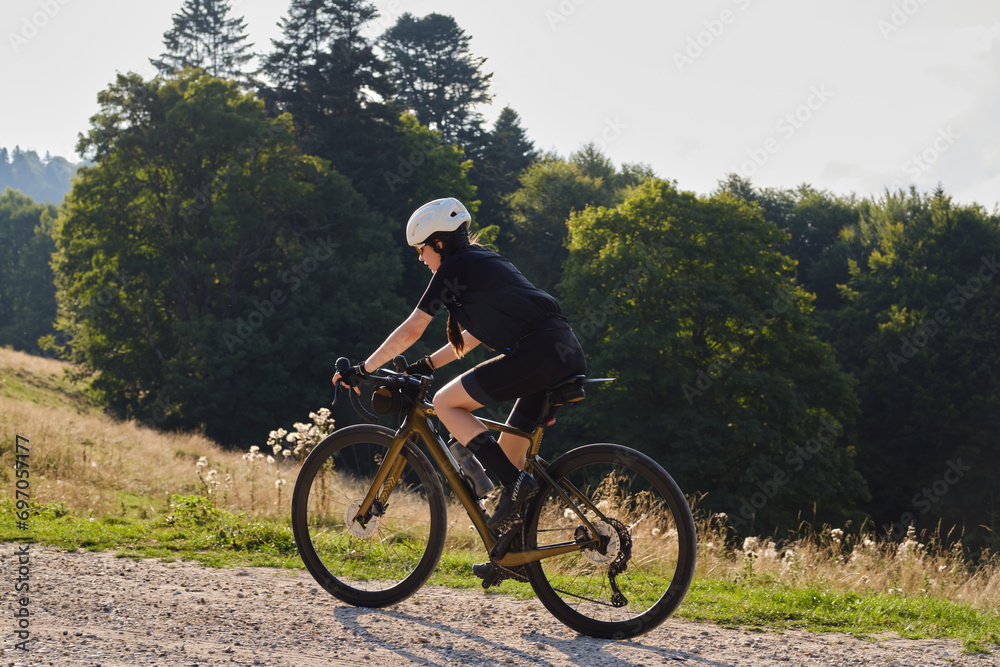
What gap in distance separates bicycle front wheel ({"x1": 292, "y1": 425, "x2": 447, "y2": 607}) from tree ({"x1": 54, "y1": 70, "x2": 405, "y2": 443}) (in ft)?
78.2

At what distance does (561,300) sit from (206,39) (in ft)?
111

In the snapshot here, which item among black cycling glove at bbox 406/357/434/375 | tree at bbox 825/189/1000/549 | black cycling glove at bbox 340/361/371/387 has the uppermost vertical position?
tree at bbox 825/189/1000/549

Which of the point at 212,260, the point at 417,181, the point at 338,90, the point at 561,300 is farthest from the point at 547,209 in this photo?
the point at 212,260

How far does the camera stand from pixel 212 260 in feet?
96.7

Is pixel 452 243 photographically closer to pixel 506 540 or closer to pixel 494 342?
pixel 494 342

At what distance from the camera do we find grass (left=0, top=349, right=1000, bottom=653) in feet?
14.9

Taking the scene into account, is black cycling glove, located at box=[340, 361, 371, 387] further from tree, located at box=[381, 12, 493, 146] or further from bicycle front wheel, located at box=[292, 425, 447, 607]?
tree, located at box=[381, 12, 493, 146]

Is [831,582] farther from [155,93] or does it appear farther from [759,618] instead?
[155,93]

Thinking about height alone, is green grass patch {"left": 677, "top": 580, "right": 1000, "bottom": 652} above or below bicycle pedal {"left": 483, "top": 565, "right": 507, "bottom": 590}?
above

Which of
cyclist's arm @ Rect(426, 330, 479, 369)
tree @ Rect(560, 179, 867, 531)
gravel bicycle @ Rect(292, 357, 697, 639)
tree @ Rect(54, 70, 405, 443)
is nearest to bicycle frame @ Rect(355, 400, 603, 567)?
gravel bicycle @ Rect(292, 357, 697, 639)

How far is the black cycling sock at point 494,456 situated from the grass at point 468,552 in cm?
127

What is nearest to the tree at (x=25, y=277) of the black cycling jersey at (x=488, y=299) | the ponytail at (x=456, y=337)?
the ponytail at (x=456, y=337)

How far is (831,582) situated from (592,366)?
68.8 feet

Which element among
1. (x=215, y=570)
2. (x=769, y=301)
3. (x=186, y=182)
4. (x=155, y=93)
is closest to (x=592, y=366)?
(x=769, y=301)
